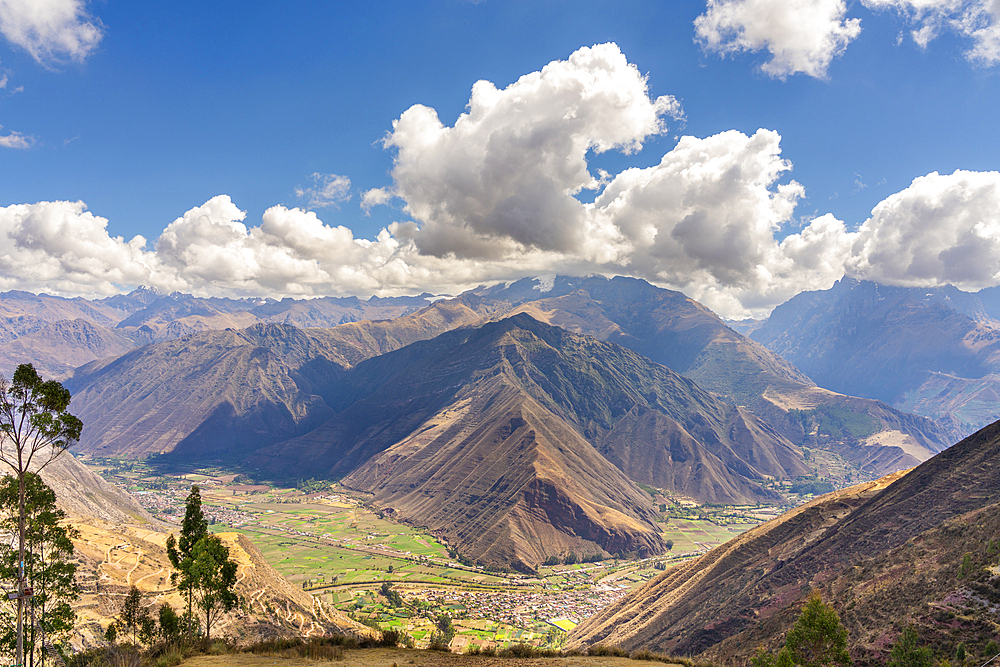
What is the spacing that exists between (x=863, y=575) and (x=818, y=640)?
29188mm

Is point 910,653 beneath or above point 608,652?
beneath

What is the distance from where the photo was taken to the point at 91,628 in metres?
62.2

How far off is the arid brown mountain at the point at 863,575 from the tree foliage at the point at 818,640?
8.42 meters

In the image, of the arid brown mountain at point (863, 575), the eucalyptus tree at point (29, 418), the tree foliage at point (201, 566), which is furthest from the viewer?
the arid brown mountain at point (863, 575)

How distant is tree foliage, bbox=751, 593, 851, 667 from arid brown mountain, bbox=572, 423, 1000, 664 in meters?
8.42

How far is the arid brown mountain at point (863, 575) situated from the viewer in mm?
43375

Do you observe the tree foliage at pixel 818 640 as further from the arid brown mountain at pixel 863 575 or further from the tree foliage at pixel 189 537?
the tree foliage at pixel 189 537

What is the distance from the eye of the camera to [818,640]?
38.0m

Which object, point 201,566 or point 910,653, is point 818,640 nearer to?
point 910,653

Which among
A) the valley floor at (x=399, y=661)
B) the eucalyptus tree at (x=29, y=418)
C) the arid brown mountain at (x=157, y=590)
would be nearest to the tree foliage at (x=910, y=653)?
the valley floor at (x=399, y=661)

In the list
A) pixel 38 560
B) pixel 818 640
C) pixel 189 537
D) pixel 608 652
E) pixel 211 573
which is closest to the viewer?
pixel 38 560

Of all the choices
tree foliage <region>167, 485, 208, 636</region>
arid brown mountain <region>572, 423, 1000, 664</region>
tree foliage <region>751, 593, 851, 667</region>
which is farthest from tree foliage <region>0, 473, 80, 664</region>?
arid brown mountain <region>572, 423, 1000, 664</region>

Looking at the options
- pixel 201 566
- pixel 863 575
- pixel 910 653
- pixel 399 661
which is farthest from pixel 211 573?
pixel 863 575

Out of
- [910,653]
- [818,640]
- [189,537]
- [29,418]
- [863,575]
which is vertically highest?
[29,418]
